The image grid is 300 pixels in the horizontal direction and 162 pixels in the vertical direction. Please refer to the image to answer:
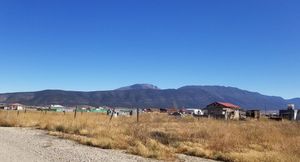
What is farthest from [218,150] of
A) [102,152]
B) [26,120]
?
[26,120]

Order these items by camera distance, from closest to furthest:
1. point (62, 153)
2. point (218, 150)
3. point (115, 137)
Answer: point (62, 153)
point (218, 150)
point (115, 137)

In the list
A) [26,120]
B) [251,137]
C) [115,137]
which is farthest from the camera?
[26,120]

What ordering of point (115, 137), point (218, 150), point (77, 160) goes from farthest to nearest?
1. point (115, 137)
2. point (218, 150)
3. point (77, 160)

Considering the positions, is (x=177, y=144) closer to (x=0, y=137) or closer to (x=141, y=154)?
(x=141, y=154)

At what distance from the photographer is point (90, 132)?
81.9 feet

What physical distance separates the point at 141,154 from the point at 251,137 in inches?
334

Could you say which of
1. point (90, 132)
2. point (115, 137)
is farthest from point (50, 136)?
point (115, 137)

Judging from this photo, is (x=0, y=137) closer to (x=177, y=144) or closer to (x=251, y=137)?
(x=177, y=144)

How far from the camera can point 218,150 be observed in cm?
1880

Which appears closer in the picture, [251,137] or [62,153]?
[62,153]

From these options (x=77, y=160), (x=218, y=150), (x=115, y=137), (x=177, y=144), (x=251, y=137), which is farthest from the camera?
(x=251, y=137)

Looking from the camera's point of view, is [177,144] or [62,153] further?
[177,144]

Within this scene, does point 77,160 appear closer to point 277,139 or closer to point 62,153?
point 62,153

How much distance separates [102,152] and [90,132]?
23.8 feet
